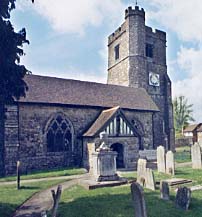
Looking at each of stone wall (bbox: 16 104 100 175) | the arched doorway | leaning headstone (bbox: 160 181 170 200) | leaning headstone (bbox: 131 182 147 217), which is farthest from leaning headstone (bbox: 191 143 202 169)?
leaning headstone (bbox: 131 182 147 217)

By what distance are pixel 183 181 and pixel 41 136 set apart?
11680mm

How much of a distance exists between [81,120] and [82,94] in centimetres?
283

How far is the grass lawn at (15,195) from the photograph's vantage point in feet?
28.1

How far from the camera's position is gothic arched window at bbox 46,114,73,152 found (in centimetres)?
2002

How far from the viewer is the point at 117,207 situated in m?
8.28

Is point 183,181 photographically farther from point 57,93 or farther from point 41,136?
point 57,93

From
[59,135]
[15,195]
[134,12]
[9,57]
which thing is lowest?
[15,195]

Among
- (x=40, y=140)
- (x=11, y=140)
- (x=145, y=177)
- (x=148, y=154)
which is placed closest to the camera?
(x=145, y=177)

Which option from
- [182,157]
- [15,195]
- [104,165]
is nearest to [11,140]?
[15,195]

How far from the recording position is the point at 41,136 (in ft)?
63.8

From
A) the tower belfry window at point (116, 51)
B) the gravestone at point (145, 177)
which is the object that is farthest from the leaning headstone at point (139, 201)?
the tower belfry window at point (116, 51)

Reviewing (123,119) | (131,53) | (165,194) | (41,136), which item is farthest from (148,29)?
(165,194)

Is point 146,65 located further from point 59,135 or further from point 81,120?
point 59,135

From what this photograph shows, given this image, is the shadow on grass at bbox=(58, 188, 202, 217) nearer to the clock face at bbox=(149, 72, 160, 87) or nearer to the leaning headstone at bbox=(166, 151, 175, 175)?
the leaning headstone at bbox=(166, 151, 175, 175)
